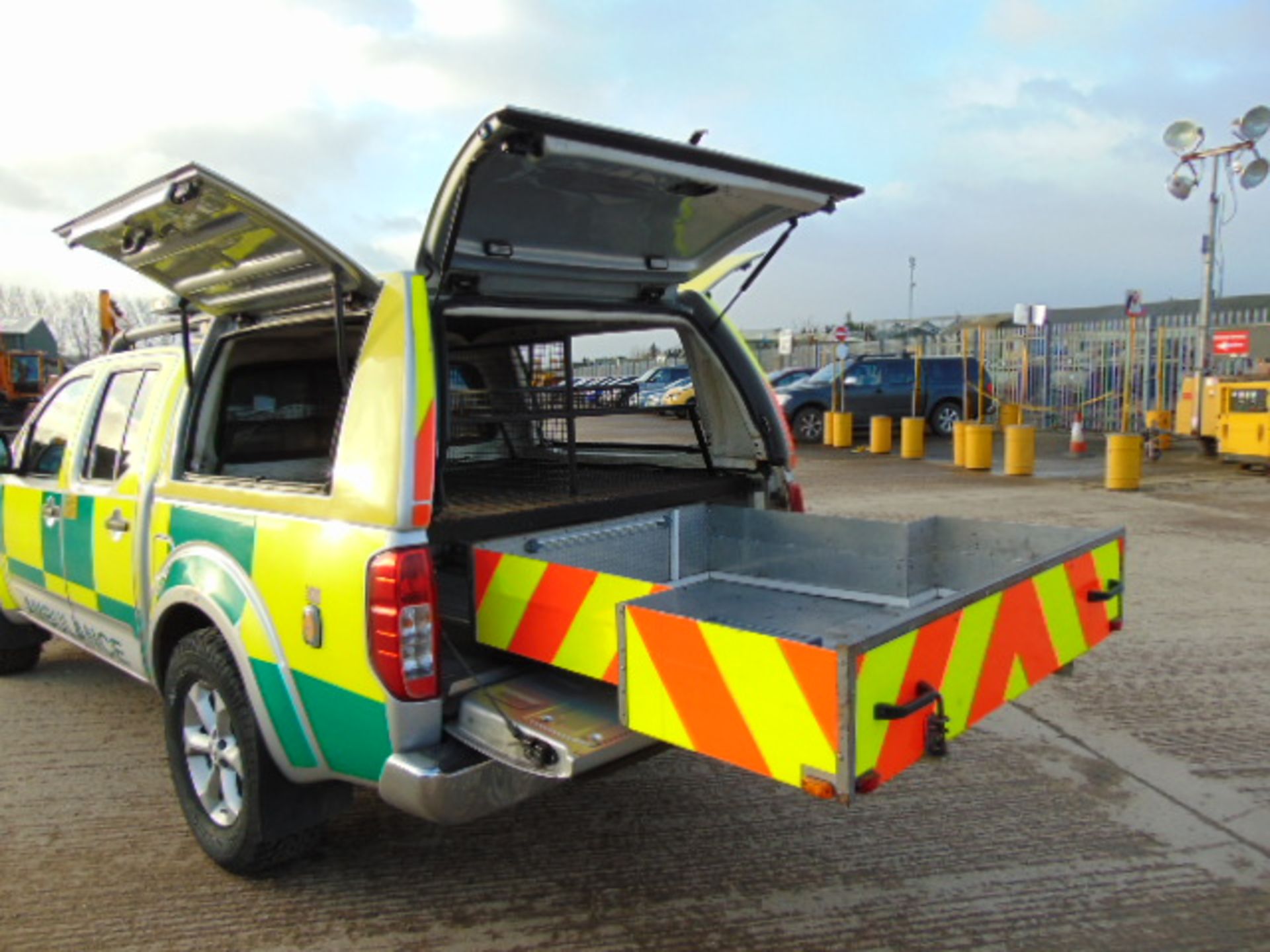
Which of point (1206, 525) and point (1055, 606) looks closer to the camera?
point (1055, 606)

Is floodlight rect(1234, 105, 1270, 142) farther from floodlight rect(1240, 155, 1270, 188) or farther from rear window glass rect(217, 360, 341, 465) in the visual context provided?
rear window glass rect(217, 360, 341, 465)

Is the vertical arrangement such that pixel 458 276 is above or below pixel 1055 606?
above

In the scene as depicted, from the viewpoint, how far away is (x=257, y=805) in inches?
116

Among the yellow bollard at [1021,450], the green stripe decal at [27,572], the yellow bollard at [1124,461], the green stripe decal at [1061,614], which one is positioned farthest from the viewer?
the yellow bollard at [1021,450]

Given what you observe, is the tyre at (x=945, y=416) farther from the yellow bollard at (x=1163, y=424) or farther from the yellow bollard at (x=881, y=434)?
the yellow bollard at (x=1163, y=424)

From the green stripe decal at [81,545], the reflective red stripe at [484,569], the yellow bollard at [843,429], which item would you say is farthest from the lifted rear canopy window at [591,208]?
the yellow bollard at [843,429]

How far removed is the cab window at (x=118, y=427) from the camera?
3814 millimetres

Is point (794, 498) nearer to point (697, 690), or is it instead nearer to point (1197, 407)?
point (697, 690)

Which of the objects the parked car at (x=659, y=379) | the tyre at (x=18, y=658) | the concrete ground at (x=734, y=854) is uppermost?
the parked car at (x=659, y=379)

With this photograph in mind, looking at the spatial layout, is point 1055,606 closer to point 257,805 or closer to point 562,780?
point 562,780

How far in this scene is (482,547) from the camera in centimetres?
285

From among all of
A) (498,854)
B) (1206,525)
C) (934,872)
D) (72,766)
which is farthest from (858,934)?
(1206,525)

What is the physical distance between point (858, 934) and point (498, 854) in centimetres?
125

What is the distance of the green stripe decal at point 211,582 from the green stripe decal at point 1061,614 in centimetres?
240
